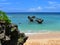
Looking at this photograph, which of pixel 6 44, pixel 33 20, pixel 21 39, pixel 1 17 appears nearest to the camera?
pixel 6 44

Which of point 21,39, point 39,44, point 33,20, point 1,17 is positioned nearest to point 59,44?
point 39,44

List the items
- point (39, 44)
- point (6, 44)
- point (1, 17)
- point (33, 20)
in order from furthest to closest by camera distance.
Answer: point (33, 20) < point (39, 44) < point (1, 17) < point (6, 44)

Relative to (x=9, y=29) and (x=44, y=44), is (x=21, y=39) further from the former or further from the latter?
(x=44, y=44)

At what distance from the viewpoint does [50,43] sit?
19.7 meters

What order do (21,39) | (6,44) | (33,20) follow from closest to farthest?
1. (6,44)
2. (21,39)
3. (33,20)

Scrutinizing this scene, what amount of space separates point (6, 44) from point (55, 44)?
9.20 m

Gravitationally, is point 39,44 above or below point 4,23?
below

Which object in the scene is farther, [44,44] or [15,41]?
[44,44]

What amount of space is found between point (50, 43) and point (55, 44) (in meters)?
0.60

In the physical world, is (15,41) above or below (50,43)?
above

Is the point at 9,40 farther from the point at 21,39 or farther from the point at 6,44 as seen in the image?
the point at 21,39

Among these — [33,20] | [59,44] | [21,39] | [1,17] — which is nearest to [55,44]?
[59,44]

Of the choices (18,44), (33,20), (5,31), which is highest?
(5,31)

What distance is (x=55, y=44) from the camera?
63.1 ft
